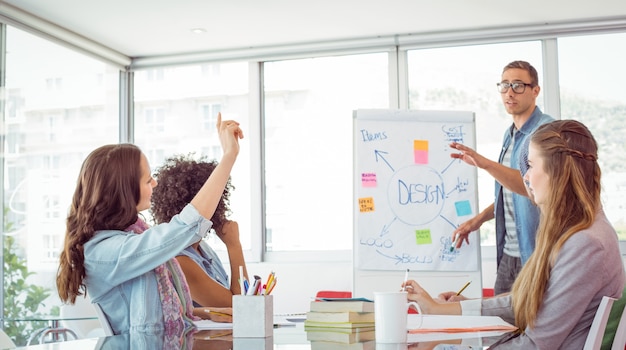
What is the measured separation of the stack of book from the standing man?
5.59 ft

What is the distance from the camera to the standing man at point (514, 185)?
3.34 m

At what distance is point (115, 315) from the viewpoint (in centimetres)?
191

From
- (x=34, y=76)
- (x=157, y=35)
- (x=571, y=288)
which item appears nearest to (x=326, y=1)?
(x=157, y=35)

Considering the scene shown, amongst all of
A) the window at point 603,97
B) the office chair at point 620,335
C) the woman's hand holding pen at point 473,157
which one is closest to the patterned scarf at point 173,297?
the office chair at point 620,335

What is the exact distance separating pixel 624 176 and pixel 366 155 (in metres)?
1.95

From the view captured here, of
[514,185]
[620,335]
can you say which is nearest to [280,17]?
[514,185]

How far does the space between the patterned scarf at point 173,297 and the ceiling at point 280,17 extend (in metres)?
2.74

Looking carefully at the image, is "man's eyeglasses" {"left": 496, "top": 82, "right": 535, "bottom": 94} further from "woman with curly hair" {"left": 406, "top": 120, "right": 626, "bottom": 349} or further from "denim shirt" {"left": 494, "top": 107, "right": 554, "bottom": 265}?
"woman with curly hair" {"left": 406, "top": 120, "right": 626, "bottom": 349}

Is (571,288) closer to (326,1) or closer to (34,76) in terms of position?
(326,1)

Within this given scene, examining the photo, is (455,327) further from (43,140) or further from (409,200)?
(43,140)

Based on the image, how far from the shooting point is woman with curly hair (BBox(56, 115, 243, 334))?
1823mm

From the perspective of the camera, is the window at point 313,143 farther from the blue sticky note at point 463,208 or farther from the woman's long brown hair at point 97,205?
the woman's long brown hair at point 97,205

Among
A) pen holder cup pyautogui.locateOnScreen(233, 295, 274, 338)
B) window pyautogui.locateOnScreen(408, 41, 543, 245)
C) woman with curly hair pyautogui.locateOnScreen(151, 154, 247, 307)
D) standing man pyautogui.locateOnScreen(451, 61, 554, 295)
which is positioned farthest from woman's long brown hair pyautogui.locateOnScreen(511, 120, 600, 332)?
window pyautogui.locateOnScreen(408, 41, 543, 245)

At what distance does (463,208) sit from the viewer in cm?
425
